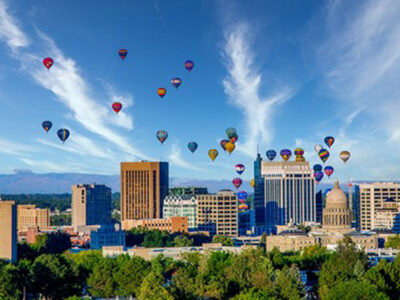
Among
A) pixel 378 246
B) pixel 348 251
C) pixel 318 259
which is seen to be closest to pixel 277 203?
pixel 378 246

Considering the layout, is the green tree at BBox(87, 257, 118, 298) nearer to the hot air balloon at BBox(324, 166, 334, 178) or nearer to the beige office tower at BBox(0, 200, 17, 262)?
the beige office tower at BBox(0, 200, 17, 262)

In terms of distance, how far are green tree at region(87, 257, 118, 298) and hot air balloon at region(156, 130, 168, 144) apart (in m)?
66.3

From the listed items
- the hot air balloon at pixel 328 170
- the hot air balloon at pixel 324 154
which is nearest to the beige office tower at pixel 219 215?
the hot air balloon at pixel 324 154

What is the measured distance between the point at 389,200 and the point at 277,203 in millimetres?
34657

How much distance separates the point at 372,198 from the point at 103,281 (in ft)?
371

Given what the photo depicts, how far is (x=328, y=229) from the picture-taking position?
148875 millimetres

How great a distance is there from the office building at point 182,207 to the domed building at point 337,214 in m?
35.6

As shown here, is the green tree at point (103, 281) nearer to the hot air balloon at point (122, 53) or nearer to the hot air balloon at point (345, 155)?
the hot air balloon at point (122, 53)

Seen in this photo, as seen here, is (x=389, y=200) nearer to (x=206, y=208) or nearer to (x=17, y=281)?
(x=206, y=208)

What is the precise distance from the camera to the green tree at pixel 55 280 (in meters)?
78.2

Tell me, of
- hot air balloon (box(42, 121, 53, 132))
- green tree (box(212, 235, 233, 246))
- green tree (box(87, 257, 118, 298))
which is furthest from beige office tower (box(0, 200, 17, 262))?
green tree (box(212, 235, 233, 246))

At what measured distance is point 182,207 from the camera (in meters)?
177

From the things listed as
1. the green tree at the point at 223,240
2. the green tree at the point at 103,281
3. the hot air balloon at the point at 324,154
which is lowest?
the green tree at the point at 103,281

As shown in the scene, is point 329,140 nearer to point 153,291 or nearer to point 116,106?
point 116,106
